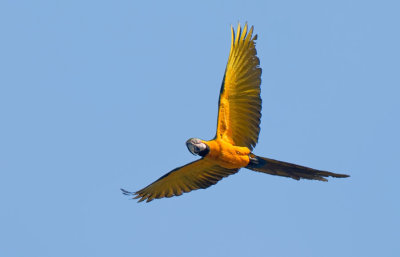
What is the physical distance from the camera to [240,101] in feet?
59.2

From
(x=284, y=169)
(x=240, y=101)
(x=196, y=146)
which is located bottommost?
(x=284, y=169)

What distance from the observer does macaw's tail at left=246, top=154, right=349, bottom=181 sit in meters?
17.6

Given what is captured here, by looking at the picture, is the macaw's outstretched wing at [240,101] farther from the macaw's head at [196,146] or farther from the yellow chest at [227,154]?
the macaw's head at [196,146]

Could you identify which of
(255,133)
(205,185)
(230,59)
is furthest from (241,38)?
(205,185)

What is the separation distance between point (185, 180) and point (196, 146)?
85.2 inches

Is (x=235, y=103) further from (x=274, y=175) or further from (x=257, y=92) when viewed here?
(x=274, y=175)

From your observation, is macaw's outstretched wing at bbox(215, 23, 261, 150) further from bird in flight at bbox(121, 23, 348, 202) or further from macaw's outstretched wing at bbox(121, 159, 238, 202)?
macaw's outstretched wing at bbox(121, 159, 238, 202)

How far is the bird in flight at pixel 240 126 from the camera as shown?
699 inches

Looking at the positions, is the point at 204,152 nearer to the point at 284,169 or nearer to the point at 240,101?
the point at 240,101

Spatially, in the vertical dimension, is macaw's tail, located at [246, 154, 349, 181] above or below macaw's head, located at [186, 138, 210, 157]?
below

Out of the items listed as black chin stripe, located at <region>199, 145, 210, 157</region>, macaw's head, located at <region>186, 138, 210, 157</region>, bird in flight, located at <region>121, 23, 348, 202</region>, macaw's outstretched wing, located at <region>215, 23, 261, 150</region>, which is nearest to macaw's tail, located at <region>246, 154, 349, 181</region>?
bird in flight, located at <region>121, 23, 348, 202</region>

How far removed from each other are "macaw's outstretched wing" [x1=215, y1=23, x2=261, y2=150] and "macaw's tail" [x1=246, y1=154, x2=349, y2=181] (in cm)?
47

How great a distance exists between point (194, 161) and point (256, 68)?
104 inches

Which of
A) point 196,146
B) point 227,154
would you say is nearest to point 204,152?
point 196,146
